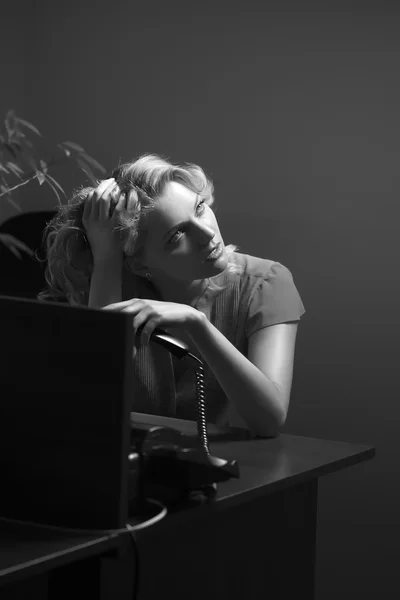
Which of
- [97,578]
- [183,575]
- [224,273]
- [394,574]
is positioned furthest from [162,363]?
[394,574]

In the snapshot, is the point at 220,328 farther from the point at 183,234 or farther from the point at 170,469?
the point at 170,469

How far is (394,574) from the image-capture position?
2512 mm

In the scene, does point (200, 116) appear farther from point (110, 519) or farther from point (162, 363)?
point (110, 519)

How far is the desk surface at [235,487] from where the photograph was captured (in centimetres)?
88

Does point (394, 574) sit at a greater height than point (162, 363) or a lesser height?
lesser

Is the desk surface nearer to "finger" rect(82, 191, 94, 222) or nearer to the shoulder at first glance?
the shoulder

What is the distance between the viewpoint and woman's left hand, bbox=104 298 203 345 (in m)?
1.44

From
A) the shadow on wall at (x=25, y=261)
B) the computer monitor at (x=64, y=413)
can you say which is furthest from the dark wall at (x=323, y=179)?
the computer monitor at (x=64, y=413)

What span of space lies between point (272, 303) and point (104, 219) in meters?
0.42

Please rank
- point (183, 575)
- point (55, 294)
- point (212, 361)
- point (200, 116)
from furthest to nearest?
point (200, 116) → point (55, 294) → point (212, 361) → point (183, 575)

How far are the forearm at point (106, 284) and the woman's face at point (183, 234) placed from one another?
143mm

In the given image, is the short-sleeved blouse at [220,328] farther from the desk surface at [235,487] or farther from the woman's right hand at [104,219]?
the desk surface at [235,487]

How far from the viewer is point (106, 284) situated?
1.96 m

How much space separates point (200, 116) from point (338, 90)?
0.50 m
